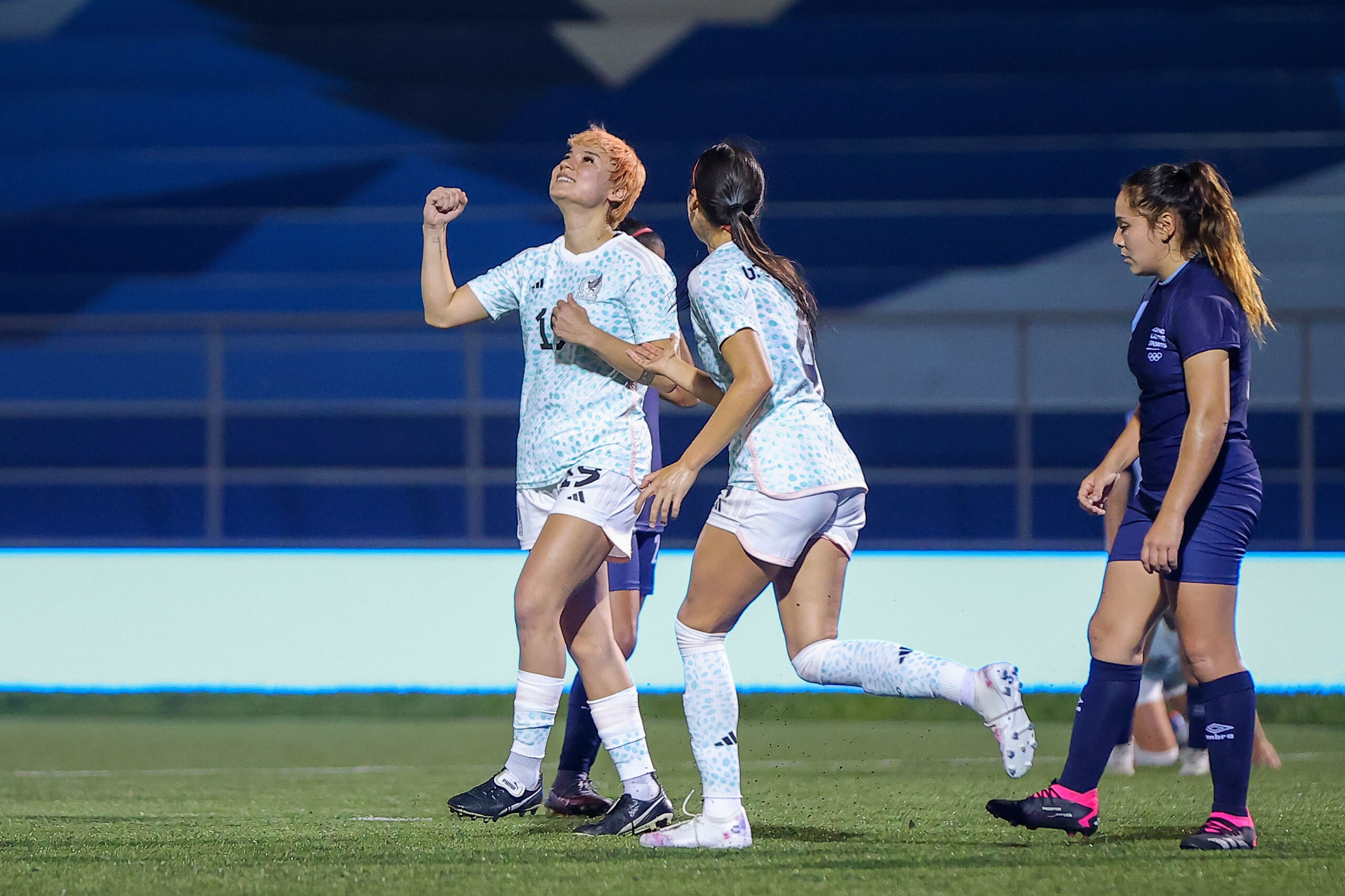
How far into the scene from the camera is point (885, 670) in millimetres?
2852

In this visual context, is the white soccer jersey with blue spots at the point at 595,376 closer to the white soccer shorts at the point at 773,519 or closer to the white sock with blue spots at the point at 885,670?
the white soccer shorts at the point at 773,519

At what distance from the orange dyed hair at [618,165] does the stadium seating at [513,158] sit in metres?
7.54

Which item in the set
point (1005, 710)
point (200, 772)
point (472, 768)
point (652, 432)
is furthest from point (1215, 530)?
point (200, 772)

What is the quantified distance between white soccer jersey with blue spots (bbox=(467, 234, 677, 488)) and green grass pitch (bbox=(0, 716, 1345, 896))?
690 millimetres

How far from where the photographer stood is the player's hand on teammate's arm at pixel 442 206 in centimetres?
339

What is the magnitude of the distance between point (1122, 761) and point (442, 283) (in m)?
2.37

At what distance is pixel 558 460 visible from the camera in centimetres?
319

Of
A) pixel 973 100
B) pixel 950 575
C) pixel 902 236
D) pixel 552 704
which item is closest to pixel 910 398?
pixel 902 236

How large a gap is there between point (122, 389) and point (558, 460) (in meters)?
12.2

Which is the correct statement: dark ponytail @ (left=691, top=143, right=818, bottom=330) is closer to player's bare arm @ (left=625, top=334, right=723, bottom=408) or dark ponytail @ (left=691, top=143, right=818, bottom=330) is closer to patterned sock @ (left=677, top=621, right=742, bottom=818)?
player's bare arm @ (left=625, top=334, right=723, bottom=408)

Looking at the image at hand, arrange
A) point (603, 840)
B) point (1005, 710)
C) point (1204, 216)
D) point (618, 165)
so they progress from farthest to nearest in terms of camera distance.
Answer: point (618, 165)
point (603, 840)
point (1204, 216)
point (1005, 710)

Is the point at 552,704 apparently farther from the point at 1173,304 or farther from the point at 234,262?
the point at 234,262

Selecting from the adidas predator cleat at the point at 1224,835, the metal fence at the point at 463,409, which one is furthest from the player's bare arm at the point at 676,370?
the metal fence at the point at 463,409

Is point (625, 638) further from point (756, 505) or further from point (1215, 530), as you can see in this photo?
point (1215, 530)
